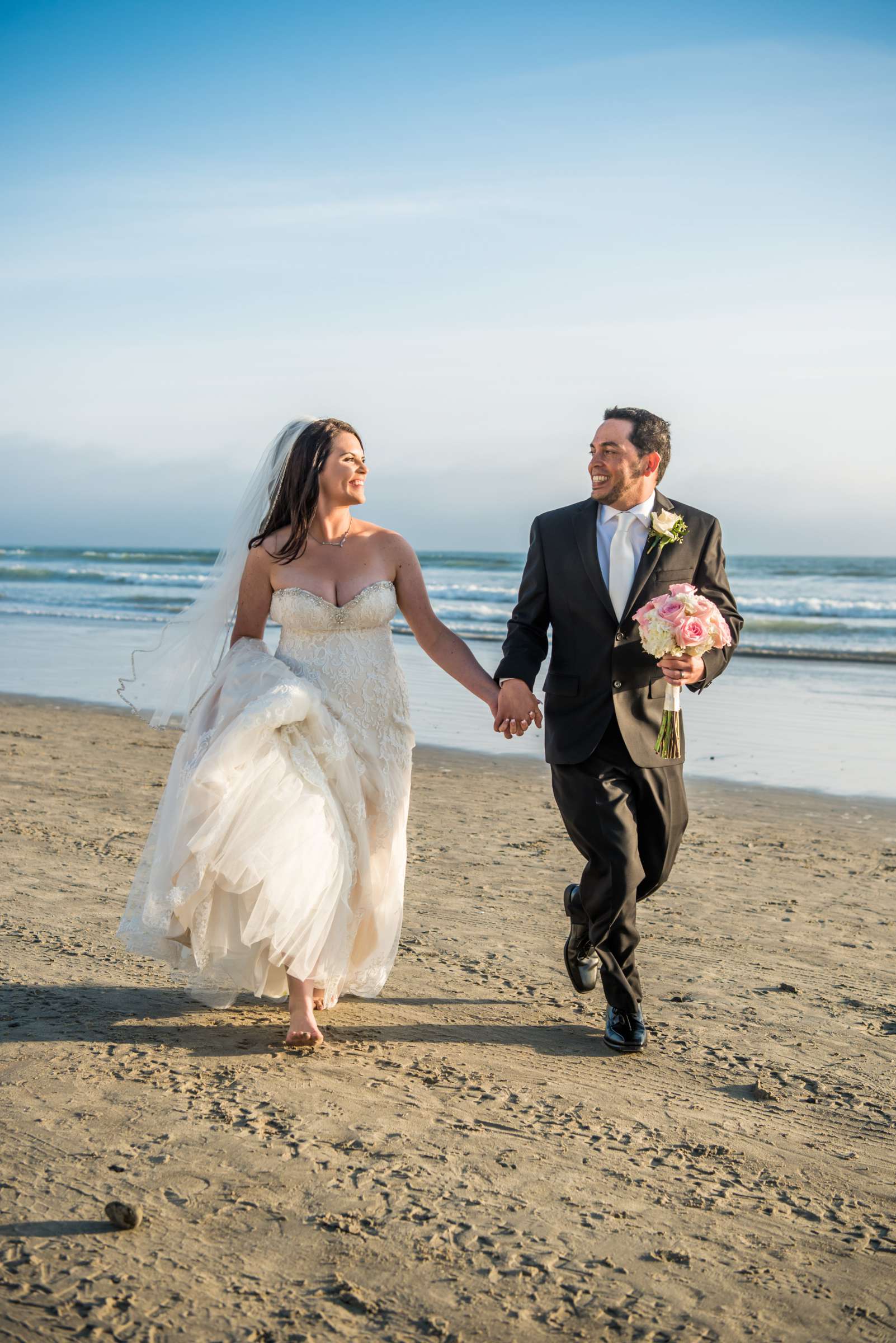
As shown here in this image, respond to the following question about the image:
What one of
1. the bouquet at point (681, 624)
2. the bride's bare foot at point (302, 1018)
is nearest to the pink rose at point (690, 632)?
the bouquet at point (681, 624)

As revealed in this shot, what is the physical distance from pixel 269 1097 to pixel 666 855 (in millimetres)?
1650

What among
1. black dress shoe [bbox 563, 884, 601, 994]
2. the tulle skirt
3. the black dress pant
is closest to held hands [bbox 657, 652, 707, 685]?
the black dress pant

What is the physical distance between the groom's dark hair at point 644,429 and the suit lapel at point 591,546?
0.28 m

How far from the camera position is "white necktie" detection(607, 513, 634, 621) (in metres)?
4.52

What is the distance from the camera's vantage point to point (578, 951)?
4.65 m

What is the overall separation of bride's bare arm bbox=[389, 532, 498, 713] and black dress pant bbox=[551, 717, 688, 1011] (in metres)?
0.50

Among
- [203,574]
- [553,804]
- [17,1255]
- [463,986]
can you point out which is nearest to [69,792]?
[553,804]

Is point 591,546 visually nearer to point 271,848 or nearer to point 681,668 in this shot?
point 681,668

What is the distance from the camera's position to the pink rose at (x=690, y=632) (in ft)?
13.4

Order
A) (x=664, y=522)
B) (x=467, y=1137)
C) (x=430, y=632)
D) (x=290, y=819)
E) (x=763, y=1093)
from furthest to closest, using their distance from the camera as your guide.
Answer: (x=430, y=632) → (x=664, y=522) → (x=290, y=819) → (x=763, y=1093) → (x=467, y=1137)

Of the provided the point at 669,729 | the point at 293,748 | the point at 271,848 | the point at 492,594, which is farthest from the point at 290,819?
the point at 492,594

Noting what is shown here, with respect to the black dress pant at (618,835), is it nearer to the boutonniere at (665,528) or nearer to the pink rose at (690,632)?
the pink rose at (690,632)

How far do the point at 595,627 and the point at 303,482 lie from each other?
1234mm

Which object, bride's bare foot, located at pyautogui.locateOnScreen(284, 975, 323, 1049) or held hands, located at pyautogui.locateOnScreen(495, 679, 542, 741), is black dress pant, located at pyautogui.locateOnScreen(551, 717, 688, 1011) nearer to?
held hands, located at pyautogui.locateOnScreen(495, 679, 542, 741)
